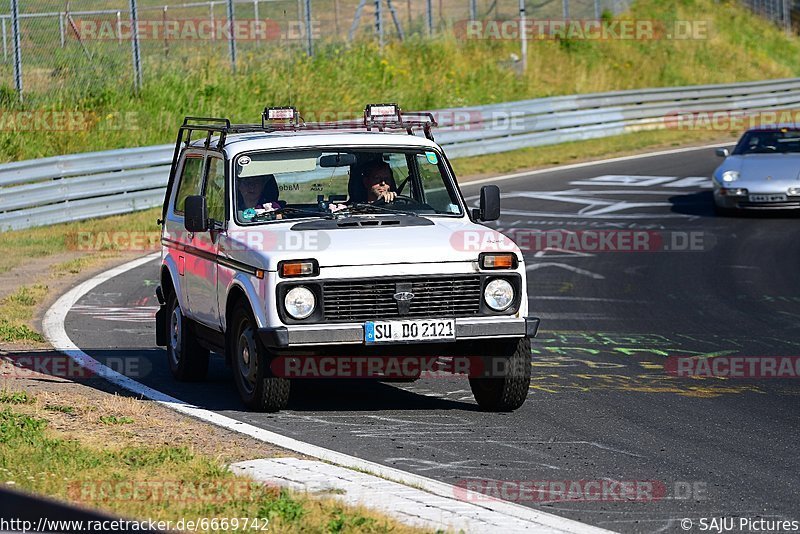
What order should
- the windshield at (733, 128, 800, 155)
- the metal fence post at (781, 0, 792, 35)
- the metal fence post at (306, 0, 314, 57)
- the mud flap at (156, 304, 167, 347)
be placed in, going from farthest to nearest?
the metal fence post at (781, 0, 792, 35) → the metal fence post at (306, 0, 314, 57) → the windshield at (733, 128, 800, 155) → the mud flap at (156, 304, 167, 347)

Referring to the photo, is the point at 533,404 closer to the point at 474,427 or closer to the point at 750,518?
the point at 474,427

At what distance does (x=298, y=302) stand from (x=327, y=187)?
1.48 metres

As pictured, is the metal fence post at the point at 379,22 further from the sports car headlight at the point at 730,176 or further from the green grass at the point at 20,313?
the green grass at the point at 20,313

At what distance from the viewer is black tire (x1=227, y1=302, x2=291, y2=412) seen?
28.1ft

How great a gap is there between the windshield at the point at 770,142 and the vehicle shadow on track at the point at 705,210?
106cm

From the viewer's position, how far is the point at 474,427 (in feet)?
27.8

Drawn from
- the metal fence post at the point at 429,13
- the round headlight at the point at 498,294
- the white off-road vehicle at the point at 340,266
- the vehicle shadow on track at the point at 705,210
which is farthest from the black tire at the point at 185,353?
the metal fence post at the point at 429,13

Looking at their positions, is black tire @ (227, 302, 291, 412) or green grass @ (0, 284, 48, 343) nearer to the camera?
black tire @ (227, 302, 291, 412)

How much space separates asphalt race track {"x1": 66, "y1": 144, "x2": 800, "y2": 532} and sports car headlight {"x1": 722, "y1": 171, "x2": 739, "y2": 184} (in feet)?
8.33

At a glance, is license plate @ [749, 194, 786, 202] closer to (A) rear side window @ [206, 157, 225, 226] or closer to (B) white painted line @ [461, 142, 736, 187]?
(B) white painted line @ [461, 142, 736, 187]

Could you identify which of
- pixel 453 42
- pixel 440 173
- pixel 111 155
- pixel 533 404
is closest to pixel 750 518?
pixel 533 404

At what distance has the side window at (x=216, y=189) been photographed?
31.4ft

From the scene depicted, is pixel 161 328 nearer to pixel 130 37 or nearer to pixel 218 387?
pixel 218 387

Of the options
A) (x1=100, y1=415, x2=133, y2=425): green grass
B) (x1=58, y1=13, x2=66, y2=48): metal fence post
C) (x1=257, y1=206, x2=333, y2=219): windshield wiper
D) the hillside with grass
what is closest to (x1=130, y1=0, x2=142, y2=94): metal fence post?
the hillside with grass
